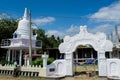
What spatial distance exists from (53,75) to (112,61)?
529cm

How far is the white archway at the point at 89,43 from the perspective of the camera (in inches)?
625

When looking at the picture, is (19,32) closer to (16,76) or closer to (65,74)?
(16,76)

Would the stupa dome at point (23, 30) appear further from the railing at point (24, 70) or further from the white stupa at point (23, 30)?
the railing at point (24, 70)

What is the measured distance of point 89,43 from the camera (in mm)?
16672

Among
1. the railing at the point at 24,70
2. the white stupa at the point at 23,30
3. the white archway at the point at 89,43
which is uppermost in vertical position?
the white stupa at the point at 23,30

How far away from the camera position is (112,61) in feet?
50.9

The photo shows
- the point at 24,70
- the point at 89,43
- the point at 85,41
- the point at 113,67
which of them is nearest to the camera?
the point at 113,67

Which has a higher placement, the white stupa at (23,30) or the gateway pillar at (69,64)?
the white stupa at (23,30)

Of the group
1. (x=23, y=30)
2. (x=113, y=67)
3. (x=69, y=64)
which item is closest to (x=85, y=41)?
(x=69, y=64)

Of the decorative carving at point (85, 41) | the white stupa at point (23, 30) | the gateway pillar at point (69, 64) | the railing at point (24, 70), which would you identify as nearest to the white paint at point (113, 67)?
the decorative carving at point (85, 41)

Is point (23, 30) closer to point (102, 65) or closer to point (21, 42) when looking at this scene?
point (21, 42)

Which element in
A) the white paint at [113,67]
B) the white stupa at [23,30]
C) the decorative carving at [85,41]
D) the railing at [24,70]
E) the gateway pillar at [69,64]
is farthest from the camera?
the white stupa at [23,30]

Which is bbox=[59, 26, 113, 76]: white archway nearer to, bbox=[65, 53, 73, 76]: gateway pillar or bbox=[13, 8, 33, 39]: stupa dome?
bbox=[65, 53, 73, 76]: gateway pillar

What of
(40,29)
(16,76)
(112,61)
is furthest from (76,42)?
(40,29)
